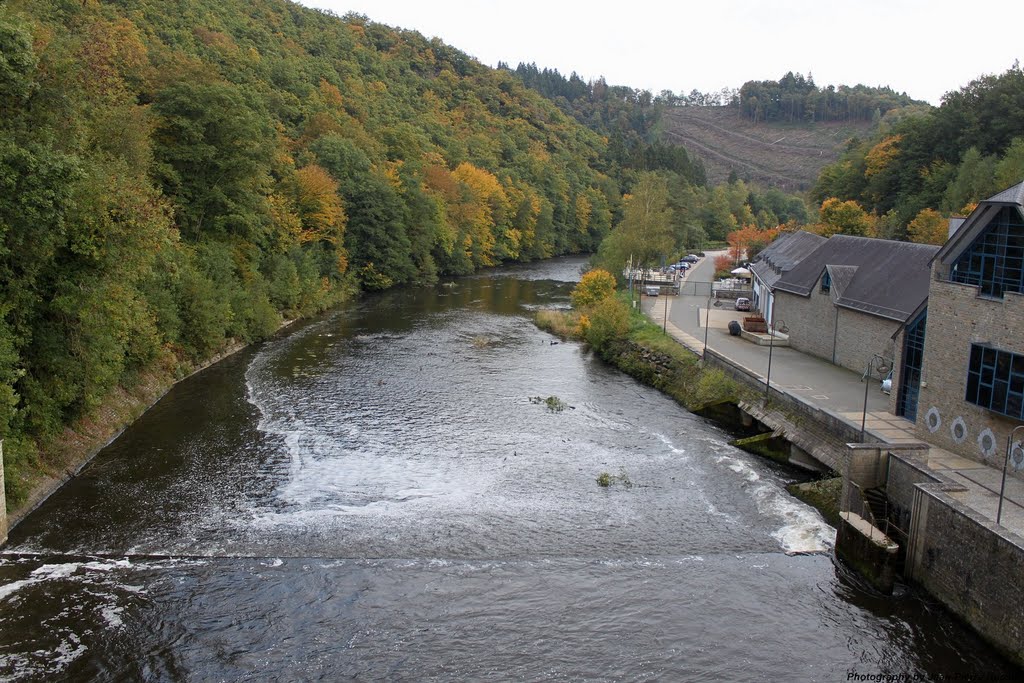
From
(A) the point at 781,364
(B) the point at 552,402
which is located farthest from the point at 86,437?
(A) the point at 781,364

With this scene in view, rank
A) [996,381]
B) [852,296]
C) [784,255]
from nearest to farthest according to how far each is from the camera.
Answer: [996,381] < [852,296] < [784,255]

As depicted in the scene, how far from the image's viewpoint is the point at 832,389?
28.1m

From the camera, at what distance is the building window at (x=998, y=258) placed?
18.8 metres

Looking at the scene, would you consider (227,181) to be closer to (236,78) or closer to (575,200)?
(236,78)

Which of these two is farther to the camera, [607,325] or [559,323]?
[559,323]

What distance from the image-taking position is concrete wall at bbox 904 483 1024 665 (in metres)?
14.5

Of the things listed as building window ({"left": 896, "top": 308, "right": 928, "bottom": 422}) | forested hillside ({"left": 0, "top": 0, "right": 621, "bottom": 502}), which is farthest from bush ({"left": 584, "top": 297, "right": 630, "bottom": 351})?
building window ({"left": 896, "top": 308, "right": 928, "bottom": 422})

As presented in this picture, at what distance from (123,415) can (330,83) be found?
77.6m

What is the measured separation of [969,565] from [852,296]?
18.4 metres

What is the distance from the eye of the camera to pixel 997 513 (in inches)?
647

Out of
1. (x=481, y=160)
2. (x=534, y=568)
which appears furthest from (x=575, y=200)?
(x=534, y=568)

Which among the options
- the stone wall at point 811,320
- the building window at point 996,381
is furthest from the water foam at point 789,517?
the stone wall at point 811,320

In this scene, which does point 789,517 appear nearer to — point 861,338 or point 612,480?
point 612,480

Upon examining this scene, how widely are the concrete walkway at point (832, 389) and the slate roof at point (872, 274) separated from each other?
9.12 ft
